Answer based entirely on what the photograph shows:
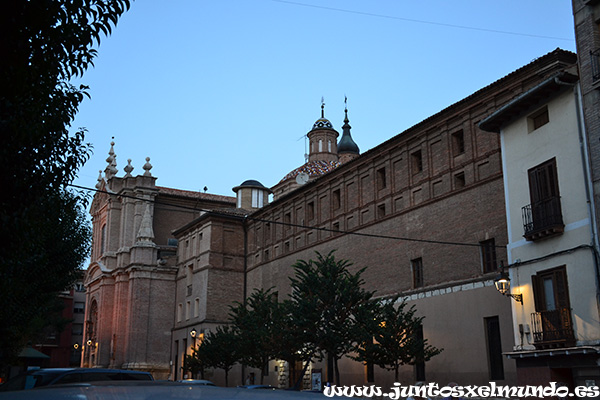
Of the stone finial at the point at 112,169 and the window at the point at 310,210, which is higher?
the stone finial at the point at 112,169

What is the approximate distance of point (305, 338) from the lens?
2727 cm

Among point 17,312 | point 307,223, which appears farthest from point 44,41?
point 307,223

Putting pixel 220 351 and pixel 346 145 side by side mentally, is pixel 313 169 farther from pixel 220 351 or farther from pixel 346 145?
pixel 220 351

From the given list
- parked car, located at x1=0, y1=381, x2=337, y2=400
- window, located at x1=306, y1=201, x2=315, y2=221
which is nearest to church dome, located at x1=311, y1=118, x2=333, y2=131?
window, located at x1=306, y1=201, x2=315, y2=221

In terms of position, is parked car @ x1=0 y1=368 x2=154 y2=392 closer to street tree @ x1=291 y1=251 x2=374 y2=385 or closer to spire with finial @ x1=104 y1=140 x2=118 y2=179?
street tree @ x1=291 y1=251 x2=374 y2=385

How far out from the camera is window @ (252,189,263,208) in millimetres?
57844

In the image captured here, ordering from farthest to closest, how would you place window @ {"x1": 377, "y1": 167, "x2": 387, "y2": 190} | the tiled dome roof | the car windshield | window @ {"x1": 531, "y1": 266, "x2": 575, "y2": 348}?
the tiled dome roof < window @ {"x1": 377, "y1": 167, "x2": 387, "y2": 190} < window @ {"x1": 531, "y1": 266, "x2": 575, "y2": 348} < the car windshield

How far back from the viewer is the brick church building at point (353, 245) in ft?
84.9

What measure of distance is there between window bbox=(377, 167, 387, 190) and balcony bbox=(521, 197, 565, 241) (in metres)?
13.0

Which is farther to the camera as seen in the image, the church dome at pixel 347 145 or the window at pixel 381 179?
the church dome at pixel 347 145

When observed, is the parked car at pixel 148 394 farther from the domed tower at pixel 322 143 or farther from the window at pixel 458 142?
the domed tower at pixel 322 143

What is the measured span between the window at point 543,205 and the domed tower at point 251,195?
3833cm

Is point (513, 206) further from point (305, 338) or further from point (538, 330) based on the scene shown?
point (305, 338)

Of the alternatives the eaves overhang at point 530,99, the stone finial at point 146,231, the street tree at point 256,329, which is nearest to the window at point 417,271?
the street tree at point 256,329
